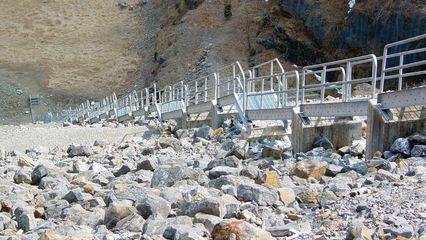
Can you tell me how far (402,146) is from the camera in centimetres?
803

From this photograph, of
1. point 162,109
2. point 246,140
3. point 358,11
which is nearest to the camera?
point 246,140

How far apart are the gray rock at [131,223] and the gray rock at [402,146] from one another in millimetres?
4564

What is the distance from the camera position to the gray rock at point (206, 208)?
4.91 metres

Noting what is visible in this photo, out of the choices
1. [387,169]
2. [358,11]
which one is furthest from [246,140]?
[358,11]

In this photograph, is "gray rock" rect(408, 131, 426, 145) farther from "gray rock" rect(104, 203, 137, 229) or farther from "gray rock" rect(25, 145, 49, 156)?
"gray rock" rect(25, 145, 49, 156)

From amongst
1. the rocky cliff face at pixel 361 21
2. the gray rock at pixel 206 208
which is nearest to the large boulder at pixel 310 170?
the gray rock at pixel 206 208

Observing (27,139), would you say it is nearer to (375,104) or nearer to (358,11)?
(375,104)

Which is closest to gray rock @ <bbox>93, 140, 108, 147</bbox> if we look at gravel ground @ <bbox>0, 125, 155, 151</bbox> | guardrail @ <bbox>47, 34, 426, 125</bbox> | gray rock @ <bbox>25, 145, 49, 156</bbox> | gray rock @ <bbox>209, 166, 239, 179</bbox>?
gravel ground @ <bbox>0, 125, 155, 151</bbox>

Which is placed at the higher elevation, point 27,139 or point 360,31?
point 360,31

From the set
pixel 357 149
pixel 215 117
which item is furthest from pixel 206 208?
pixel 215 117

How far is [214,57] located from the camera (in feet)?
123

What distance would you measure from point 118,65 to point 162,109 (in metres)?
35.4

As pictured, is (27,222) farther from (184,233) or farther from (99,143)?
(99,143)

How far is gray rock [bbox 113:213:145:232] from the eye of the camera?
4.86 m
